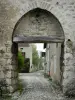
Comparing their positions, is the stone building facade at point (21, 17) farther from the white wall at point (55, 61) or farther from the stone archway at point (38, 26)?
the white wall at point (55, 61)

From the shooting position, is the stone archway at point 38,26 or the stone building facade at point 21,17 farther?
the stone archway at point 38,26

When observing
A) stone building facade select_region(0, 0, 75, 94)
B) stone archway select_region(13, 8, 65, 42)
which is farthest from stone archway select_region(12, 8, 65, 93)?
stone building facade select_region(0, 0, 75, 94)

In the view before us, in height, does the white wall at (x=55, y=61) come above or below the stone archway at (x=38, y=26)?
below

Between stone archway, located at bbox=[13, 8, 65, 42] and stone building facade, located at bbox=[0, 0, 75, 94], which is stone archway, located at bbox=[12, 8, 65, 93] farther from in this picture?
stone building facade, located at bbox=[0, 0, 75, 94]

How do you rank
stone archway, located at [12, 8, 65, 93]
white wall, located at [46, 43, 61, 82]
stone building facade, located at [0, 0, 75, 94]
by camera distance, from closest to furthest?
stone building facade, located at [0, 0, 75, 94]
stone archway, located at [12, 8, 65, 93]
white wall, located at [46, 43, 61, 82]

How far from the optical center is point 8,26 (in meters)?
9.84

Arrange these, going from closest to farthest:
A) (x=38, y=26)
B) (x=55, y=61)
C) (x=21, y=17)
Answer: (x=21, y=17), (x=38, y=26), (x=55, y=61)

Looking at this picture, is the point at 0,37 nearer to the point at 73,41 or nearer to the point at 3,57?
the point at 3,57

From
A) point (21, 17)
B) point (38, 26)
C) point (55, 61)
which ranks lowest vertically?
point (55, 61)

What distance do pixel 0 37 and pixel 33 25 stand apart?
1.51 meters

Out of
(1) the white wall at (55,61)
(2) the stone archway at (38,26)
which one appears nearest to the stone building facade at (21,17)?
(2) the stone archway at (38,26)

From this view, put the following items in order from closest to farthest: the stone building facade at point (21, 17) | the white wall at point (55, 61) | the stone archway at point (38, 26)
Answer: the stone building facade at point (21, 17)
the stone archway at point (38, 26)
the white wall at point (55, 61)

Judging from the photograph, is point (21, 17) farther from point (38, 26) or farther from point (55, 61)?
point (55, 61)

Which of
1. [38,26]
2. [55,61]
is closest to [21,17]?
[38,26]
